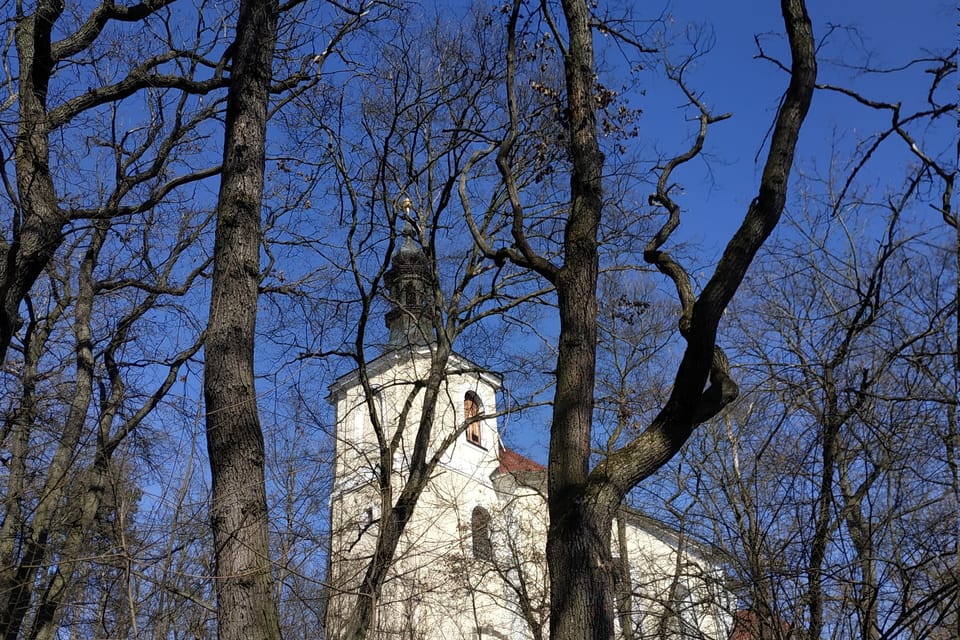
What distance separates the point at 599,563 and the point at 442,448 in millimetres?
4760

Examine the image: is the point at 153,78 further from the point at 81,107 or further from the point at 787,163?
the point at 787,163

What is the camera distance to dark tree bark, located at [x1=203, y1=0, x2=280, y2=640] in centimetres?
394

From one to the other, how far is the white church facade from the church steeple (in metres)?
0.12

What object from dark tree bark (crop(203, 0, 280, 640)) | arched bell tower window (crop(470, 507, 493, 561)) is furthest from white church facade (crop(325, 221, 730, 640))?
dark tree bark (crop(203, 0, 280, 640))

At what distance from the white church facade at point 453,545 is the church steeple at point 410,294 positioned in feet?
0.39

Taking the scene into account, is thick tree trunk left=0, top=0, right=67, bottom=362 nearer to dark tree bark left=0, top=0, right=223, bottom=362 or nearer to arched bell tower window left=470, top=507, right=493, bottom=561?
dark tree bark left=0, top=0, right=223, bottom=362

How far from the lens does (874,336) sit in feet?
23.9

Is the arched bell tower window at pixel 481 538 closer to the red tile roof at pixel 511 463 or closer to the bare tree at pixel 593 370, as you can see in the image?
the red tile roof at pixel 511 463

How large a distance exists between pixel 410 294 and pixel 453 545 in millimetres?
3742

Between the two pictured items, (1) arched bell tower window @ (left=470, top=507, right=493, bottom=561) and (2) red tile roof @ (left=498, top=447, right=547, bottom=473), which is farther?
(2) red tile roof @ (left=498, top=447, right=547, bottom=473)

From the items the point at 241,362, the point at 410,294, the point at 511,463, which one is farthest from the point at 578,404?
the point at 511,463

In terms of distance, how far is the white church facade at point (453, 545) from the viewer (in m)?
6.41

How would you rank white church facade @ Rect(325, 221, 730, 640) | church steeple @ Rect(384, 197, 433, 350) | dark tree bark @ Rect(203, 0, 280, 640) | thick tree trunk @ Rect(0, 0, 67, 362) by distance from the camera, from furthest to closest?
church steeple @ Rect(384, 197, 433, 350) < white church facade @ Rect(325, 221, 730, 640) < thick tree trunk @ Rect(0, 0, 67, 362) < dark tree bark @ Rect(203, 0, 280, 640)

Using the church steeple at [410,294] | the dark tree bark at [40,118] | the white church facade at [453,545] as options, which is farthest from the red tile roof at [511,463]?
the dark tree bark at [40,118]
